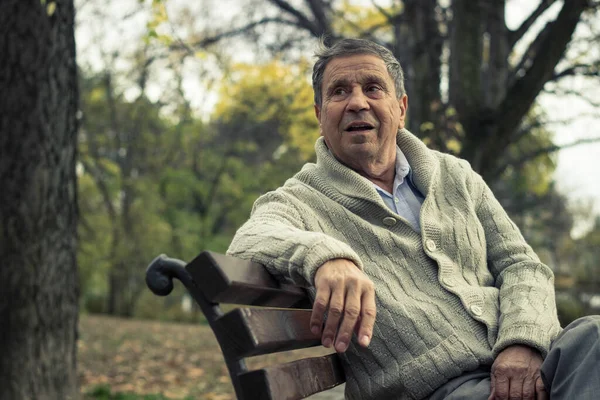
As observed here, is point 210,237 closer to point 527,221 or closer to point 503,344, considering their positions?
point 527,221

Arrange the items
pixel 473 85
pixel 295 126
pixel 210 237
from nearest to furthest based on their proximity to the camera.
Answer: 1. pixel 473 85
2. pixel 295 126
3. pixel 210 237

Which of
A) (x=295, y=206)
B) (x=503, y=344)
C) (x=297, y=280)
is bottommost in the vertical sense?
(x=503, y=344)

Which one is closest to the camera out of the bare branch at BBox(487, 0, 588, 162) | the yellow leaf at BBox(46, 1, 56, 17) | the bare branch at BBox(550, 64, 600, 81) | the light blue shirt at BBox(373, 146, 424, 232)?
the light blue shirt at BBox(373, 146, 424, 232)

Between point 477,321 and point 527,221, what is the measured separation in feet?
106

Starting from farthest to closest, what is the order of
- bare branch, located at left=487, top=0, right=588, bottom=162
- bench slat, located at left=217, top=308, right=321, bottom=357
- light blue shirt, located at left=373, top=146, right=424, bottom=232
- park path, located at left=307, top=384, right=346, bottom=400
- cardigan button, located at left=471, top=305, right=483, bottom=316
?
bare branch, located at left=487, top=0, right=588, bottom=162
park path, located at left=307, top=384, right=346, bottom=400
light blue shirt, located at left=373, top=146, right=424, bottom=232
cardigan button, located at left=471, top=305, right=483, bottom=316
bench slat, located at left=217, top=308, right=321, bottom=357

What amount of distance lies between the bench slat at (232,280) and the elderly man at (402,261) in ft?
0.21

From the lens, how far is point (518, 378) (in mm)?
2129

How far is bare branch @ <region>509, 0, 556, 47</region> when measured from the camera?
6451 millimetres

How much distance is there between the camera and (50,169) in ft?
16.5

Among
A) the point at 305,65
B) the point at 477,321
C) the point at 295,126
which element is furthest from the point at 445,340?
the point at 295,126

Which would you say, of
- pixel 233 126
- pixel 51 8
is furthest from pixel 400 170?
pixel 233 126

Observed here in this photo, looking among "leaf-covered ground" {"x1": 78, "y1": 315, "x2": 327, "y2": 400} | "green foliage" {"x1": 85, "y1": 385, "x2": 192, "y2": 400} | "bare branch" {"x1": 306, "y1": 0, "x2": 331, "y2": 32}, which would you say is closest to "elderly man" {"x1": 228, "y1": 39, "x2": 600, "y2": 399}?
"green foliage" {"x1": 85, "y1": 385, "x2": 192, "y2": 400}

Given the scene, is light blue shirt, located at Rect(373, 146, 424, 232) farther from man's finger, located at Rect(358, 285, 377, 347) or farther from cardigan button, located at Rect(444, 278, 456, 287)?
man's finger, located at Rect(358, 285, 377, 347)

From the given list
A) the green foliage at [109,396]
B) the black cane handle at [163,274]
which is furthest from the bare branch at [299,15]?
the black cane handle at [163,274]
